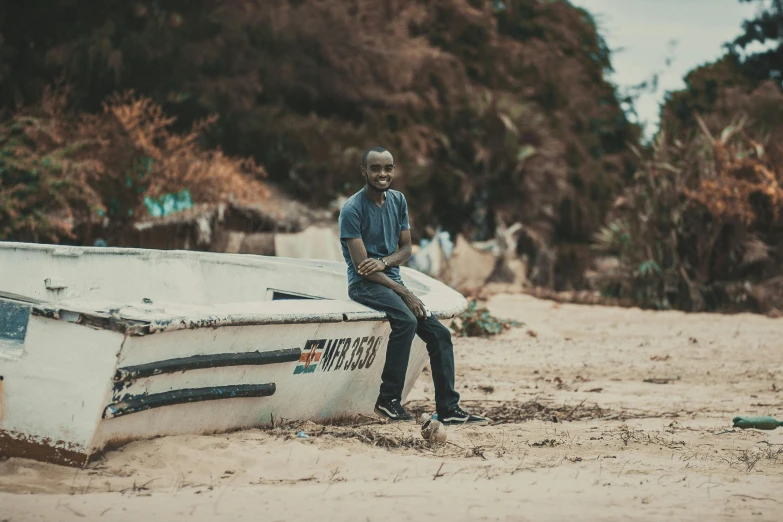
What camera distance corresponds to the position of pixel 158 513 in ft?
13.3

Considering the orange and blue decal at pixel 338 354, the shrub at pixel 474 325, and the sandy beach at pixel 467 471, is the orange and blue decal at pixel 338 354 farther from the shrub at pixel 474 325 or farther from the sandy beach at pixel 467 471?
the shrub at pixel 474 325

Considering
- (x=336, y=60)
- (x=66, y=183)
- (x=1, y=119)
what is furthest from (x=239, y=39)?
(x=66, y=183)

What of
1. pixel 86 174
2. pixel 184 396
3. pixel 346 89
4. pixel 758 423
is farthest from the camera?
pixel 346 89

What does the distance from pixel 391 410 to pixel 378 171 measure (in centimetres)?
134

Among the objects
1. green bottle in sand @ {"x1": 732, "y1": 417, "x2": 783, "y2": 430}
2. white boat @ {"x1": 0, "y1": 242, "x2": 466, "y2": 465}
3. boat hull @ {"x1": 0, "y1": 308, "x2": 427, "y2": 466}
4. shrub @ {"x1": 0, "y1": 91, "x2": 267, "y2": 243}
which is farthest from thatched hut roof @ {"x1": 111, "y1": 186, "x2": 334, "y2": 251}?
green bottle in sand @ {"x1": 732, "y1": 417, "x2": 783, "y2": 430}

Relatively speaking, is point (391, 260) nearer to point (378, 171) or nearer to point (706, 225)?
point (378, 171)

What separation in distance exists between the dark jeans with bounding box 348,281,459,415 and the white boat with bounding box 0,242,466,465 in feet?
0.33

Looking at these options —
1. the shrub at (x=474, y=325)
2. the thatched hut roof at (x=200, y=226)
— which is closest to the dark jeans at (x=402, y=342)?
the shrub at (x=474, y=325)

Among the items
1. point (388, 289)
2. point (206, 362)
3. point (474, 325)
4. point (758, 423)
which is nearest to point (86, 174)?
point (474, 325)

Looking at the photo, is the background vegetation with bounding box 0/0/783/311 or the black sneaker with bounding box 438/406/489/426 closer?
the black sneaker with bounding box 438/406/489/426

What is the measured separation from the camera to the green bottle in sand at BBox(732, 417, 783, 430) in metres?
6.39

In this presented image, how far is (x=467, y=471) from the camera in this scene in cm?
487

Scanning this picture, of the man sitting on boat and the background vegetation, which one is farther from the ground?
the background vegetation

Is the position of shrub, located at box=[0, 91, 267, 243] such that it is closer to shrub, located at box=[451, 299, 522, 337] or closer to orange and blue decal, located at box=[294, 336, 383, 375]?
shrub, located at box=[451, 299, 522, 337]
